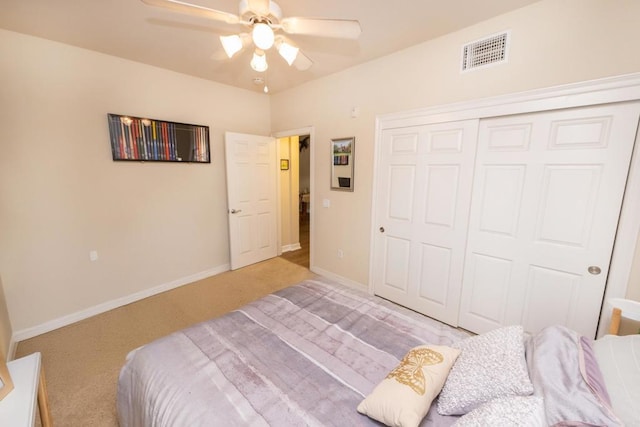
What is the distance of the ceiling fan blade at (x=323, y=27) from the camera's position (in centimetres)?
148

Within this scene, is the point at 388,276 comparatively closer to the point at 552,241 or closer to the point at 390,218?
the point at 390,218

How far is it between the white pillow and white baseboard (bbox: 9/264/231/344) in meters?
3.74

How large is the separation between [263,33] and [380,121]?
5.18 ft

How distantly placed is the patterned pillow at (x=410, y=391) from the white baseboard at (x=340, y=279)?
2083mm

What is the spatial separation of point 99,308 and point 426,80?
4015 mm

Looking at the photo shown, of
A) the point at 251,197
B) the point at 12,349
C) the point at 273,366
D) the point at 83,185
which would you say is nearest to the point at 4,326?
the point at 12,349

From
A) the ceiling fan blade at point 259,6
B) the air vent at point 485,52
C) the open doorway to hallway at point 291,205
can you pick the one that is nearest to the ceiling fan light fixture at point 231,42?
the ceiling fan blade at point 259,6

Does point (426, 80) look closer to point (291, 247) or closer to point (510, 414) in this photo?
point (510, 414)

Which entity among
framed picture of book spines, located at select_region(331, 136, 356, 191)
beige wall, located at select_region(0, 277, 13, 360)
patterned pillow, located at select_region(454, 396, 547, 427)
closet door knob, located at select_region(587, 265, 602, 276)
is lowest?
beige wall, located at select_region(0, 277, 13, 360)

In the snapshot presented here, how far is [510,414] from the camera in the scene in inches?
30.0

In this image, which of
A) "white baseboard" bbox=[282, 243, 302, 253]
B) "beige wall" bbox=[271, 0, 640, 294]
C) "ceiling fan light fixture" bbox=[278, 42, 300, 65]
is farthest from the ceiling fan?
"white baseboard" bbox=[282, 243, 302, 253]

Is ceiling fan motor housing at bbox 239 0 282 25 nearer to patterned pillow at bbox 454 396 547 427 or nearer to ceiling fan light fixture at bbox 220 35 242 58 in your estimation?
ceiling fan light fixture at bbox 220 35 242 58

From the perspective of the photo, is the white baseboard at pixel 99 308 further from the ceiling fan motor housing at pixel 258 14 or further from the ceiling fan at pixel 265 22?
the ceiling fan motor housing at pixel 258 14

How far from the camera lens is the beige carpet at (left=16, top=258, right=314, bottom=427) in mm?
1700
